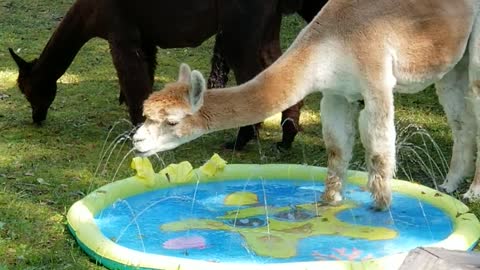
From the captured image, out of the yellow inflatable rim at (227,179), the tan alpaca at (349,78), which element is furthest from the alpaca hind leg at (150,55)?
the tan alpaca at (349,78)

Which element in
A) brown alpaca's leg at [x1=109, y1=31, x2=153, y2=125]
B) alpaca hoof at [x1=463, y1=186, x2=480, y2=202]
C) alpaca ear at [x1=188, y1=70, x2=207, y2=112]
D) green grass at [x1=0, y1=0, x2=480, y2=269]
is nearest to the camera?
alpaca ear at [x1=188, y1=70, x2=207, y2=112]

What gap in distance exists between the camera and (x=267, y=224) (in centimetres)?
475

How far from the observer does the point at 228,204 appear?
5.15 meters

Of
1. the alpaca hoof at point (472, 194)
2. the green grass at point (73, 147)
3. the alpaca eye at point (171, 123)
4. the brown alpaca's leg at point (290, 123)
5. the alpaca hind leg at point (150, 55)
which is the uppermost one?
the alpaca eye at point (171, 123)

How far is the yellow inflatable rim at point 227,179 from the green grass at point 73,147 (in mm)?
120

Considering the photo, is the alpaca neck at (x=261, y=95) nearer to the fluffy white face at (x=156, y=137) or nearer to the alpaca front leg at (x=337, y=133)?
the fluffy white face at (x=156, y=137)

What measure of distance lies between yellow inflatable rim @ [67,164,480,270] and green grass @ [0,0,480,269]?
120 millimetres

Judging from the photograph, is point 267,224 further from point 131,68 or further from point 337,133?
point 131,68

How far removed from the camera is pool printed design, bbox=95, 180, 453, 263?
4383 millimetres

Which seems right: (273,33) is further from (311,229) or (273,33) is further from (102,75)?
(102,75)

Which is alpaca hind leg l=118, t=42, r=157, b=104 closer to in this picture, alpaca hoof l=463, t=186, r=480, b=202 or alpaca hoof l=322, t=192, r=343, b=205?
alpaca hoof l=322, t=192, r=343, b=205

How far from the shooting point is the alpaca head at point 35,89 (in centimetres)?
685

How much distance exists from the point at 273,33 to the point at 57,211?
2116 mm

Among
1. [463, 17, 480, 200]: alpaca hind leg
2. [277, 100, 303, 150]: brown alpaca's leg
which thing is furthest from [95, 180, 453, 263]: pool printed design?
[277, 100, 303, 150]: brown alpaca's leg
